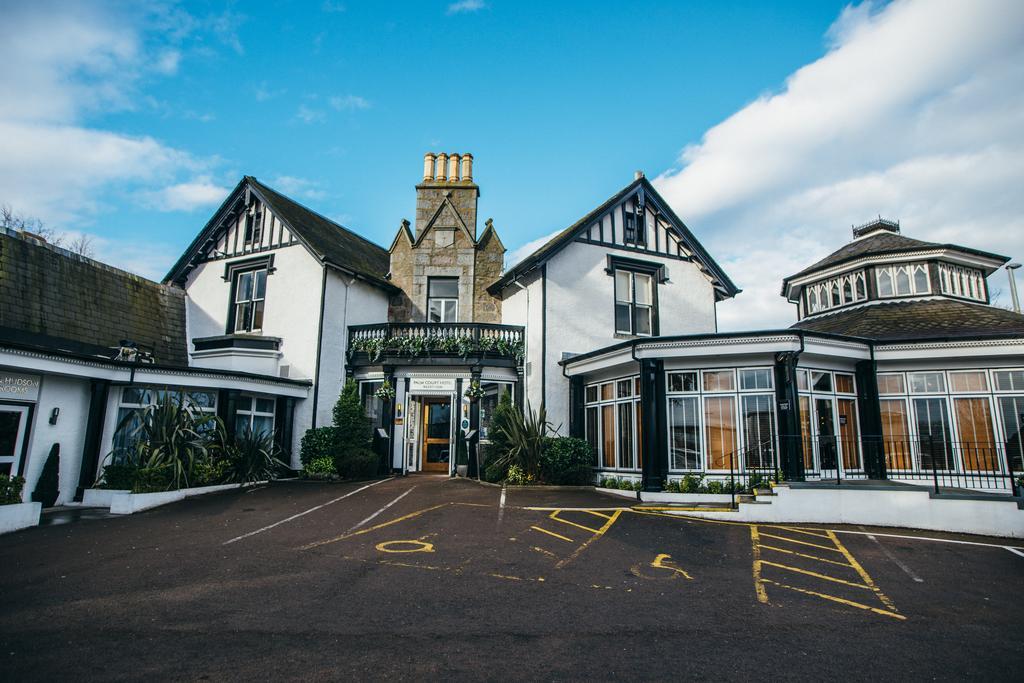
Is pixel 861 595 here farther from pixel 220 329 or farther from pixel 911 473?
pixel 220 329

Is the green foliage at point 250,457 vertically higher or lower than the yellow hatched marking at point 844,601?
higher

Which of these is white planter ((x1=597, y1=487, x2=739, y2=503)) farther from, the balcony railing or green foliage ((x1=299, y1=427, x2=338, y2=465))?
green foliage ((x1=299, y1=427, x2=338, y2=465))

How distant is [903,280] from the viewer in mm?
18656

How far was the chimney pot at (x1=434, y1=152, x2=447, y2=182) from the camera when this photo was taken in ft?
69.8

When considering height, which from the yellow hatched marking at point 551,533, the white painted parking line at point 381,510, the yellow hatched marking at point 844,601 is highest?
the white painted parking line at point 381,510

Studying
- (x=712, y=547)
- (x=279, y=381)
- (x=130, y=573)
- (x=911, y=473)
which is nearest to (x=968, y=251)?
(x=911, y=473)

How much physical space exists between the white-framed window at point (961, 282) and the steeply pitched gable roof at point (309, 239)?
59.9ft

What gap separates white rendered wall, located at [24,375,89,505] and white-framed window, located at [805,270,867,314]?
74.5ft

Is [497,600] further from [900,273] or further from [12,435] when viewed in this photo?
[900,273]

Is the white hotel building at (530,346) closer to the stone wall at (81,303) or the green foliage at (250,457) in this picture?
the stone wall at (81,303)

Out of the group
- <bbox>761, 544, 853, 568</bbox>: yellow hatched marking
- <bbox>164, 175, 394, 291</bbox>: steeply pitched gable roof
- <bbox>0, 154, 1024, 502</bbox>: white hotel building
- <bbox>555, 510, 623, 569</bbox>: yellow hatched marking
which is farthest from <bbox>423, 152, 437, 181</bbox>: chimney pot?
<bbox>761, 544, 853, 568</bbox>: yellow hatched marking

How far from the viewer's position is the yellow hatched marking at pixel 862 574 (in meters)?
6.48

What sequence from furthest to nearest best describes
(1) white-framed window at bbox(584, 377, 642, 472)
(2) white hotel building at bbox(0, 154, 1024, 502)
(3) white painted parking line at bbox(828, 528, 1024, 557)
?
(1) white-framed window at bbox(584, 377, 642, 472)
(2) white hotel building at bbox(0, 154, 1024, 502)
(3) white painted parking line at bbox(828, 528, 1024, 557)

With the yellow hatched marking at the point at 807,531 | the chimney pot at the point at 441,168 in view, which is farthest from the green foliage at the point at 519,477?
the chimney pot at the point at 441,168
